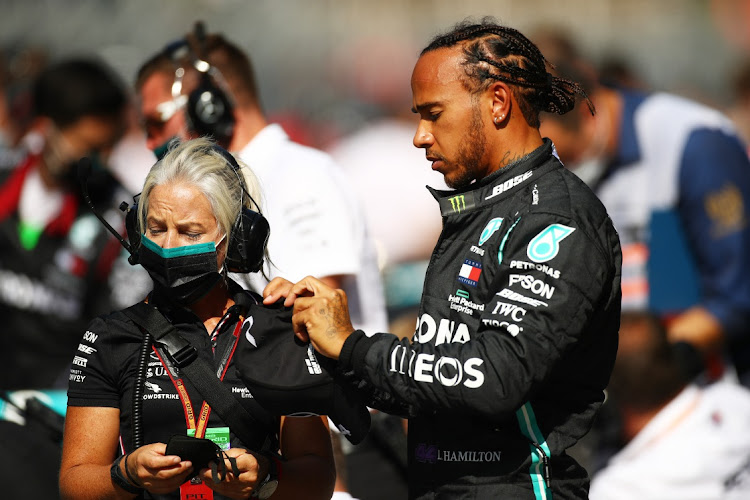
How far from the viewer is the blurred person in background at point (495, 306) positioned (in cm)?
216

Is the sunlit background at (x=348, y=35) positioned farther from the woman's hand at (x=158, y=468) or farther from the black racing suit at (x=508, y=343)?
the woman's hand at (x=158, y=468)

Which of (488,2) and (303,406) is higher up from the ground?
(488,2)

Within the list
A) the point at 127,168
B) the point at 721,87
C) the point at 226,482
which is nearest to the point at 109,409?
the point at 226,482

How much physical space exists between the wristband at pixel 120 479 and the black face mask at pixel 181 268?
0.40 metres

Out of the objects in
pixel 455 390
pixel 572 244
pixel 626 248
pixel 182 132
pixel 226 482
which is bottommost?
pixel 626 248

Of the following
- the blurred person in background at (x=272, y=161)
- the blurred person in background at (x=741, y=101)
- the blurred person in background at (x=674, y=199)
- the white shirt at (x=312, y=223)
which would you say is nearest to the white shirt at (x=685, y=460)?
the blurred person in background at (x=674, y=199)

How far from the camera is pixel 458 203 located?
2.42 meters

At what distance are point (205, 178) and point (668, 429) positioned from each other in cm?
301

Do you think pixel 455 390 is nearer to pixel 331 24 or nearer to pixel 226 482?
pixel 226 482

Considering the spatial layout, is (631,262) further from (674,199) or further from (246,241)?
(246,241)

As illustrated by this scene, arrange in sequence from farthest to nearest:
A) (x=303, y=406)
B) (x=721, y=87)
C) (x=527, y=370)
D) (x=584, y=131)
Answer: (x=721, y=87), (x=584, y=131), (x=303, y=406), (x=527, y=370)

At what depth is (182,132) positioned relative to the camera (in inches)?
147

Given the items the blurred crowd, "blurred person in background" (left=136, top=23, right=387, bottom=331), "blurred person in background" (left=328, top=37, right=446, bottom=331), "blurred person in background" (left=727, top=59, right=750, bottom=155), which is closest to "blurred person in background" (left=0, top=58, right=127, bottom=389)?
the blurred crowd

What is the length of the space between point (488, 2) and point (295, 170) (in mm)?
4824
